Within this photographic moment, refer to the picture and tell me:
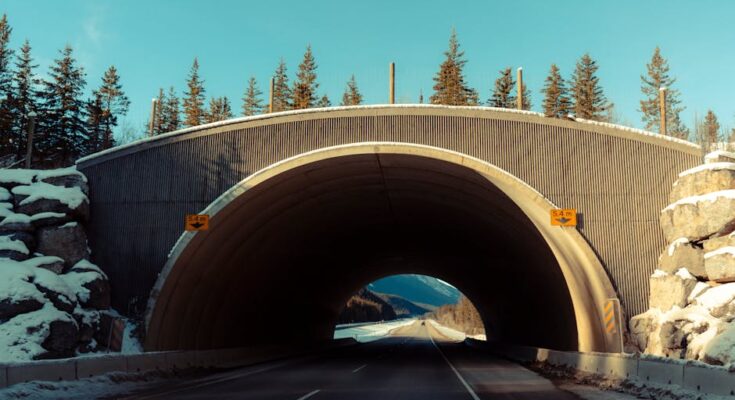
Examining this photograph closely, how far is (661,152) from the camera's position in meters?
20.7

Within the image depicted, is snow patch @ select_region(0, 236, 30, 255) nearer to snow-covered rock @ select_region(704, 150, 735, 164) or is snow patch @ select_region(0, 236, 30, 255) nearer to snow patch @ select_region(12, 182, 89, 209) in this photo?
snow patch @ select_region(12, 182, 89, 209)

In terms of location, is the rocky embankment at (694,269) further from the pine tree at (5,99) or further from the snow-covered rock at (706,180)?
the pine tree at (5,99)

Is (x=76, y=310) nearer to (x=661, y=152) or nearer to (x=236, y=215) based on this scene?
(x=236, y=215)

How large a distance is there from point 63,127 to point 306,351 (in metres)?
28.9

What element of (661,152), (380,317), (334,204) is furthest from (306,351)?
(380,317)

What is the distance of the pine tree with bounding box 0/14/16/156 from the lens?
4816 centimetres

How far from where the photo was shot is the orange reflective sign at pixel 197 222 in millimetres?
20906

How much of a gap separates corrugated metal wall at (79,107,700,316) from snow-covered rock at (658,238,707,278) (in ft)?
2.14

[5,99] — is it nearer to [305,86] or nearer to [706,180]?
[305,86]

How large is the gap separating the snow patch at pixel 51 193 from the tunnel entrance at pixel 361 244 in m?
4.13

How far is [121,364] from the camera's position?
16.5m

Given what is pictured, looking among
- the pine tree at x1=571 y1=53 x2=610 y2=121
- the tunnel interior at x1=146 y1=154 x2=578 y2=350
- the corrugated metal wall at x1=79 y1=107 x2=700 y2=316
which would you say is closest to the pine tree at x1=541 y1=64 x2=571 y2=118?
the pine tree at x1=571 y1=53 x2=610 y2=121

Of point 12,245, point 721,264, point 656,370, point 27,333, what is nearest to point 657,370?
point 656,370

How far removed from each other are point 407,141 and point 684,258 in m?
9.15
